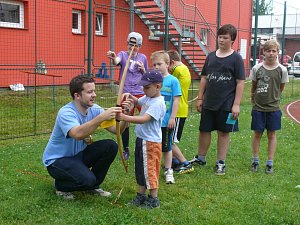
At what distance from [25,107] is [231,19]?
15920mm

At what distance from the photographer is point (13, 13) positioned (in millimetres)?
12266

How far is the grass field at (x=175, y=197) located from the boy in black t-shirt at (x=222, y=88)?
1.93 feet

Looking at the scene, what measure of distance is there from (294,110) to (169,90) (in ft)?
30.0

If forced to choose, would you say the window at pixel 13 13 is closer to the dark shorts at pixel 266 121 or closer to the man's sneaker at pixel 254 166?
the dark shorts at pixel 266 121

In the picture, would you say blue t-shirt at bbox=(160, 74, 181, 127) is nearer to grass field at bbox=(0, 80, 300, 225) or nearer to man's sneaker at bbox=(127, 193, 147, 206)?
grass field at bbox=(0, 80, 300, 225)

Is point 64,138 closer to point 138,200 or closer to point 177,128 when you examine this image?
point 138,200

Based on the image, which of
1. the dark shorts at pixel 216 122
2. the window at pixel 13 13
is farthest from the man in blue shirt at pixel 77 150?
the window at pixel 13 13

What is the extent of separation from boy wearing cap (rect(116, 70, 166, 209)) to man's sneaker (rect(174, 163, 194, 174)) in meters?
1.27

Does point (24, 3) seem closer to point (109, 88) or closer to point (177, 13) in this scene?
point (109, 88)

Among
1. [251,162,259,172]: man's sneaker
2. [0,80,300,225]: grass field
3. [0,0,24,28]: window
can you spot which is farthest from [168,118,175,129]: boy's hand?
[0,0,24,28]: window

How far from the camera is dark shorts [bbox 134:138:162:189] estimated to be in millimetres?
4070

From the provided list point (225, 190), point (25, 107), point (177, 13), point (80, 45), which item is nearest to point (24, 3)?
point (80, 45)

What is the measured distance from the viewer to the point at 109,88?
32.5ft

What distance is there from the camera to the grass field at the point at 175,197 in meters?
3.81
